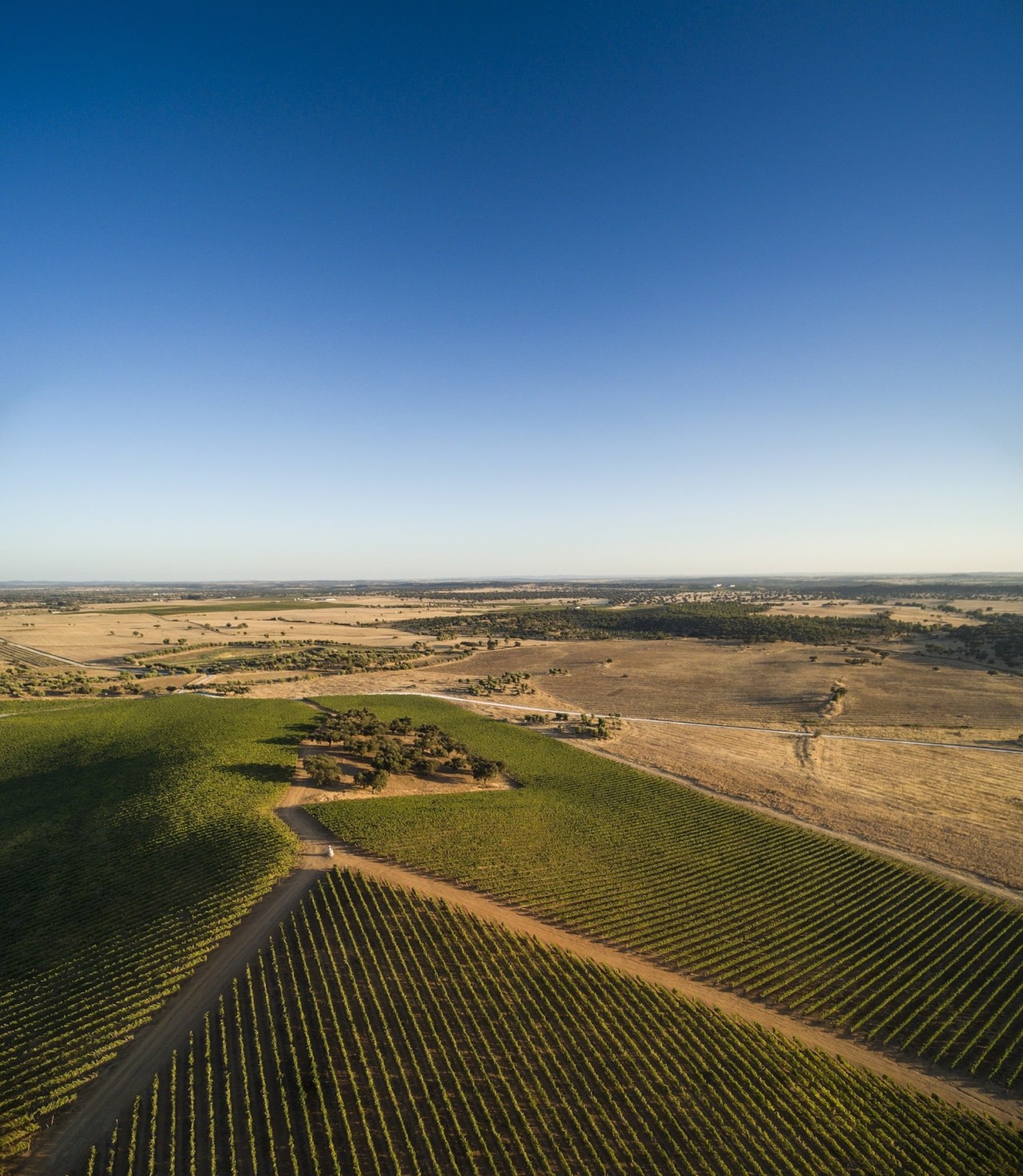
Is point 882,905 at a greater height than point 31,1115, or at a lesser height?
lesser

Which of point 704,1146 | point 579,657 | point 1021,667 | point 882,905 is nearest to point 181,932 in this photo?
point 704,1146

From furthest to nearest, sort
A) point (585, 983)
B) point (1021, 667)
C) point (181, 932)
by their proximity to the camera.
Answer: point (1021, 667) < point (181, 932) < point (585, 983)

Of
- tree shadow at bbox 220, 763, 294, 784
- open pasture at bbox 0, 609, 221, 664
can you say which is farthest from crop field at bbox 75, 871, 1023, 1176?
open pasture at bbox 0, 609, 221, 664

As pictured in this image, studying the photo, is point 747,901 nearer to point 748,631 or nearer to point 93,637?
point 748,631

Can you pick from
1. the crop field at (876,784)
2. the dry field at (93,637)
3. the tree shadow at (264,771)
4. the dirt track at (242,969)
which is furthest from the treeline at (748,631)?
the dirt track at (242,969)

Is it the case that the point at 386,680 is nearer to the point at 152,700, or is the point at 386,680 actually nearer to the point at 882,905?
the point at 152,700

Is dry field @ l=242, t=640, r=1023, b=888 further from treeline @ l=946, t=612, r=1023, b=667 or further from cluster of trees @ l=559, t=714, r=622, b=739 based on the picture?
treeline @ l=946, t=612, r=1023, b=667

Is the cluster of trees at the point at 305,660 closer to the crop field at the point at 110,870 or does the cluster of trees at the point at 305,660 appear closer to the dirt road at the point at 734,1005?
the crop field at the point at 110,870

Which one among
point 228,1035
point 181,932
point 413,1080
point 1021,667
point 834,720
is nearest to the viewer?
point 413,1080
